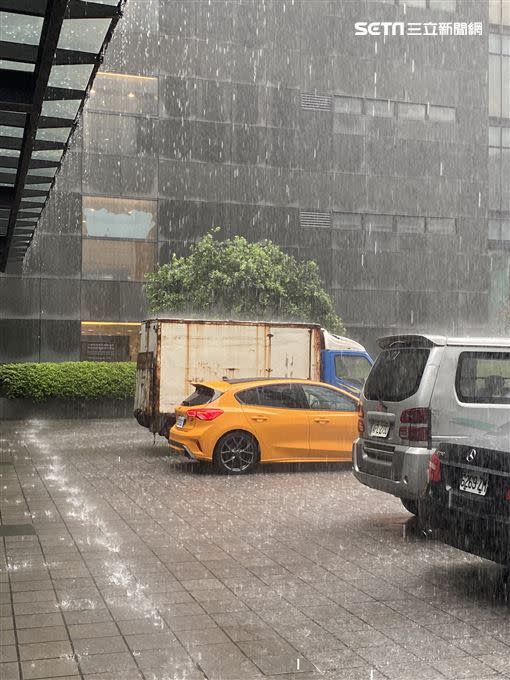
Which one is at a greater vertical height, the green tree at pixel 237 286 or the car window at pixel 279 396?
the green tree at pixel 237 286

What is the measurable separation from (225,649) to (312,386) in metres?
9.22

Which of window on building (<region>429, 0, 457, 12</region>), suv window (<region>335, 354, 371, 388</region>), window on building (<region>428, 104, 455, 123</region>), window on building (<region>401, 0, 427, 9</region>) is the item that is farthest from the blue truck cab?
window on building (<region>429, 0, 457, 12</region>)

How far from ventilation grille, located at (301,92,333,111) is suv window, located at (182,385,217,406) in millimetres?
22767

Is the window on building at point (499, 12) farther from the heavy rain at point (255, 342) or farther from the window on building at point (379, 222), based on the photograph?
the window on building at point (379, 222)

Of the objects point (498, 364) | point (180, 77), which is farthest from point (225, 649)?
point (180, 77)

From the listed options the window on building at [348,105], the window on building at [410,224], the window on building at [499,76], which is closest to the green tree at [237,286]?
the window on building at [410,224]

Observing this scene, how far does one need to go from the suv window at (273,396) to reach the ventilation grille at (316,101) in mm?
22884

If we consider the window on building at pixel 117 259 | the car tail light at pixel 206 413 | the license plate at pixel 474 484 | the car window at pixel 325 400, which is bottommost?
the car tail light at pixel 206 413

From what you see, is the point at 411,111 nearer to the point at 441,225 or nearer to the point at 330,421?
the point at 441,225

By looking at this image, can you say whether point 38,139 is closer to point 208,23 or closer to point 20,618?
point 20,618

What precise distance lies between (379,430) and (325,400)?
535 centimetres

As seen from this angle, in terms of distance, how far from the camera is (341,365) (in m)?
18.2

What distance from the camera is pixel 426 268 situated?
1443 inches

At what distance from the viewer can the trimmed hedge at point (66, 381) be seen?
984 inches
